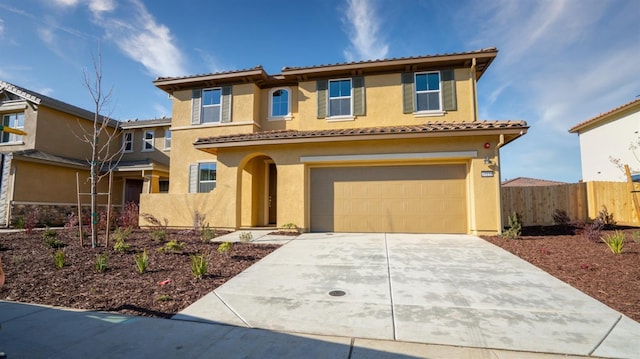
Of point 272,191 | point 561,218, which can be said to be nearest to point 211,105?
point 272,191

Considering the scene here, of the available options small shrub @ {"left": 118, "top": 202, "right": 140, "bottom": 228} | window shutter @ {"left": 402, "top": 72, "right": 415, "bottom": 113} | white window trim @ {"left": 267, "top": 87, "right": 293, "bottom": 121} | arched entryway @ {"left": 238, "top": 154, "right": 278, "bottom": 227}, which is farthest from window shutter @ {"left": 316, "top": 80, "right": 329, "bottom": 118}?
small shrub @ {"left": 118, "top": 202, "right": 140, "bottom": 228}

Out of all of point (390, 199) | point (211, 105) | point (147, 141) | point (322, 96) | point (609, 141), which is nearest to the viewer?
point (390, 199)

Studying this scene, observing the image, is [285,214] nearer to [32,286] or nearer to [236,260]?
[236,260]

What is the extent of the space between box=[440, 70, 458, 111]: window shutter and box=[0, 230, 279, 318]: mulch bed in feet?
29.1

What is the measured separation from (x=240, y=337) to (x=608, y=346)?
154 inches

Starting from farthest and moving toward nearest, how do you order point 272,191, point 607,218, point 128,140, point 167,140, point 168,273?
point 128,140 → point 167,140 → point 272,191 → point 607,218 → point 168,273

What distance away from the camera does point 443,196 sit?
36.2 feet

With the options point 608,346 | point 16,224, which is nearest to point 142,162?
point 16,224

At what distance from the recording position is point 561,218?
1209 cm

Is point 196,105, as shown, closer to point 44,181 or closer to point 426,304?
point 44,181

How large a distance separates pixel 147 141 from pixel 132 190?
3.52 meters

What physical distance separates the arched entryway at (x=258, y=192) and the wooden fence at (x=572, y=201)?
31.4 feet

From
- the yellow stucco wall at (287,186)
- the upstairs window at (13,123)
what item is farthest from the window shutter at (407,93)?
the upstairs window at (13,123)

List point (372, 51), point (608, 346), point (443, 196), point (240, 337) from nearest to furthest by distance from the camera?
1. point (608, 346)
2. point (240, 337)
3. point (443, 196)
4. point (372, 51)
